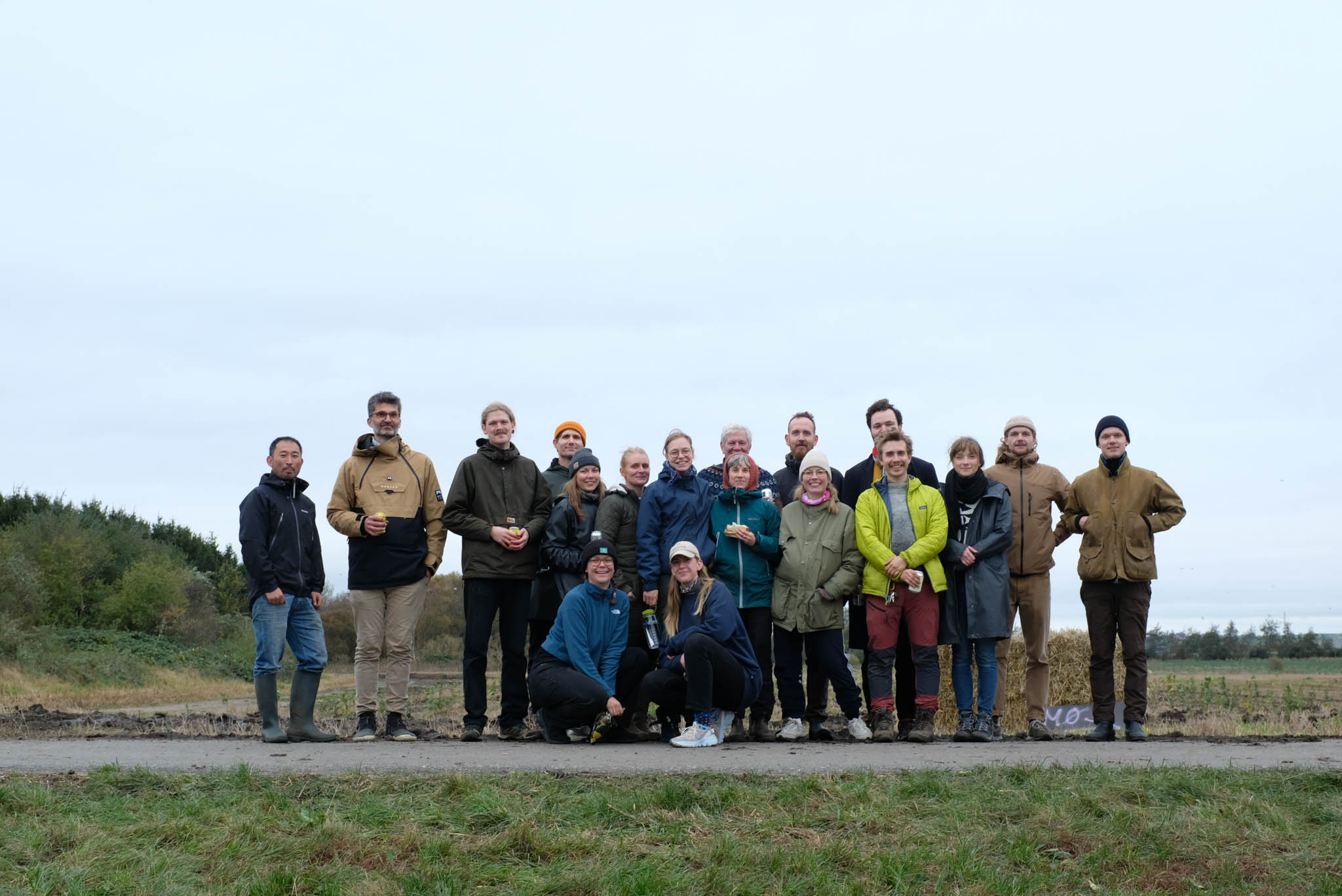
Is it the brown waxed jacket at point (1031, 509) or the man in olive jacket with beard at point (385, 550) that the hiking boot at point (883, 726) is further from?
the man in olive jacket with beard at point (385, 550)

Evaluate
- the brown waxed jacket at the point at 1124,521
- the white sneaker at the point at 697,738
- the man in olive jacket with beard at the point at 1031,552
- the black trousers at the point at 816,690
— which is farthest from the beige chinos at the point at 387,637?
the brown waxed jacket at the point at 1124,521

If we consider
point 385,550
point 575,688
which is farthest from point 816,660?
point 385,550

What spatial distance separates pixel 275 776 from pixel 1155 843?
14.5ft

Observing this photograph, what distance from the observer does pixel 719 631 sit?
7910 millimetres

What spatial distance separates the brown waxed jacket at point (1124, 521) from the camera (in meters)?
8.31

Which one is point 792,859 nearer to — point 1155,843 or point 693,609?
point 1155,843

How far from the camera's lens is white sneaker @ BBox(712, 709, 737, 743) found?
7898 mm

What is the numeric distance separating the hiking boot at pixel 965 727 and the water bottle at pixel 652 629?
2254 millimetres

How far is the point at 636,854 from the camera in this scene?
16.1 feet

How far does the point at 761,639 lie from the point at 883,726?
1083 mm

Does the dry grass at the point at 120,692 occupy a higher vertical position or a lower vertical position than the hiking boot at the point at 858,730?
lower

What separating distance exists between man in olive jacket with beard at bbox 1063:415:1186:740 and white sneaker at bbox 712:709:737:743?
108 inches

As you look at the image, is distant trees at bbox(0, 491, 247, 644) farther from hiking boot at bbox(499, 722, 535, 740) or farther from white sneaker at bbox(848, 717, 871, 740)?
white sneaker at bbox(848, 717, 871, 740)

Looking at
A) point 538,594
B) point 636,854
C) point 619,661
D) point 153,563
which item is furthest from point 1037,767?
point 153,563
